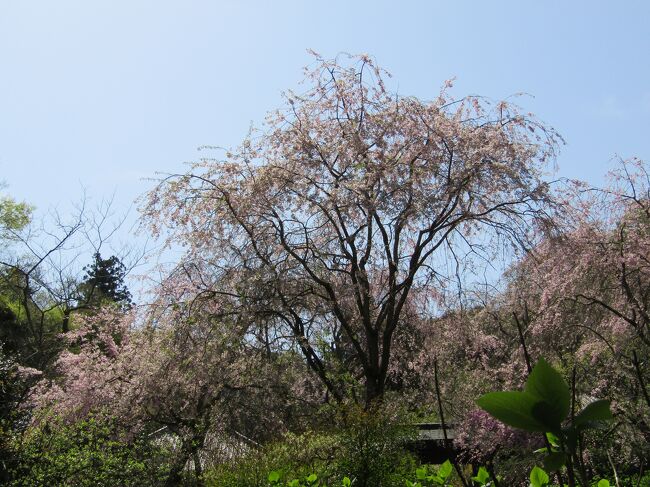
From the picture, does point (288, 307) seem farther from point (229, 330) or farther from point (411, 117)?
point (411, 117)

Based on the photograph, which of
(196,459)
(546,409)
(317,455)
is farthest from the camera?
(196,459)

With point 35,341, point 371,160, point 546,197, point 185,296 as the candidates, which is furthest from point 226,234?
point 35,341

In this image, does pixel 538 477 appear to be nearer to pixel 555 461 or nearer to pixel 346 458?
pixel 555 461

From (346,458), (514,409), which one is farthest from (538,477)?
(346,458)

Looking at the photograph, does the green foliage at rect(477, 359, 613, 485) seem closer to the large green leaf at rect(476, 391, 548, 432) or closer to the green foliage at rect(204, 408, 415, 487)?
the large green leaf at rect(476, 391, 548, 432)

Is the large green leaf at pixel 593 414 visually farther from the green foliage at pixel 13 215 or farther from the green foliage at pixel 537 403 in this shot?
the green foliage at pixel 13 215

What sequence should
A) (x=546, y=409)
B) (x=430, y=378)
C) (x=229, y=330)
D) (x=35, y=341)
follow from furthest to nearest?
(x=35, y=341)
(x=430, y=378)
(x=229, y=330)
(x=546, y=409)

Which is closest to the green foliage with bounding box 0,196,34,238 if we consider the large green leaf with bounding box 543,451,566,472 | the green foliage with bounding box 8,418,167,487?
the green foliage with bounding box 8,418,167,487

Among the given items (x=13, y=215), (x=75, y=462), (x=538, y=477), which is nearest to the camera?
(x=538, y=477)

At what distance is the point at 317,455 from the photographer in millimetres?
7078

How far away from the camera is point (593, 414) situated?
0.88 metres

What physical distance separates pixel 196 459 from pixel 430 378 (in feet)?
14.7

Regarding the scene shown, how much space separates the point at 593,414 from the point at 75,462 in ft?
29.2

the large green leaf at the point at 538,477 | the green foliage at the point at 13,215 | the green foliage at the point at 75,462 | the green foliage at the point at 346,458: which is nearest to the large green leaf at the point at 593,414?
the large green leaf at the point at 538,477
